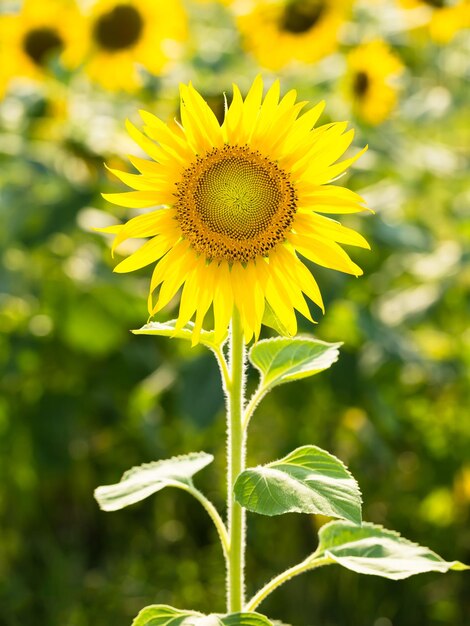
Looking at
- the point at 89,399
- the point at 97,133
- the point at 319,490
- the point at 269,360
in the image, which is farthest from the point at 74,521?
the point at 319,490

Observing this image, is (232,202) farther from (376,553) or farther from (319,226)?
(376,553)

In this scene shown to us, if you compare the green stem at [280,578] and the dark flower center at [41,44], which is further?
the dark flower center at [41,44]

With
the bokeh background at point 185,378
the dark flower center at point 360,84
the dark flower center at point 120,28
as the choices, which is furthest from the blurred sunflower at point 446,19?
the dark flower center at point 120,28

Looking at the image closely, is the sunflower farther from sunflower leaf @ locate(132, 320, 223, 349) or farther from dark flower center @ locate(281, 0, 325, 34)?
dark flower center @ locate(281, 0, 325, 34)

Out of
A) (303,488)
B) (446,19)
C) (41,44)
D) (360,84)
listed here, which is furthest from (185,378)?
(446,19)

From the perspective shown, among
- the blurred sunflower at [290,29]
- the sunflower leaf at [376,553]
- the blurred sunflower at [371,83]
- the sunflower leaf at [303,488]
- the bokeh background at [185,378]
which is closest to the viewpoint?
the sunflower leaf at [303,488]

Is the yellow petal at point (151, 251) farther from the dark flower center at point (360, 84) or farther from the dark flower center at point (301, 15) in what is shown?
the dark flower center at point (301, 15)
